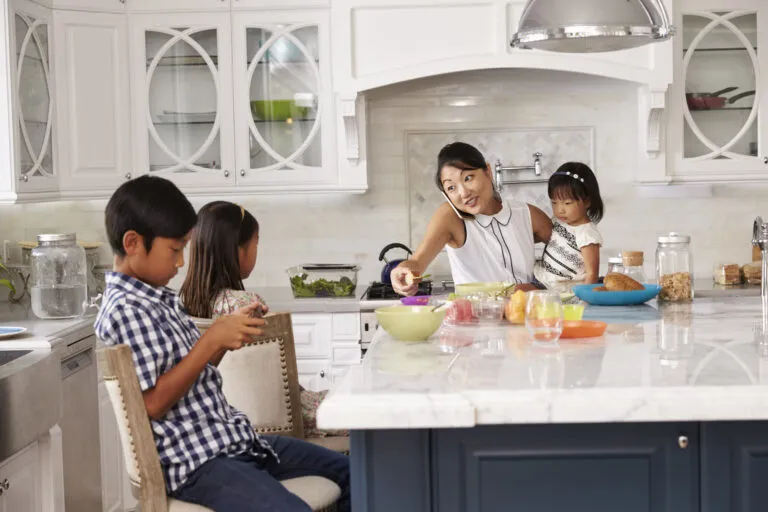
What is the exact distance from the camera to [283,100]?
4652mm

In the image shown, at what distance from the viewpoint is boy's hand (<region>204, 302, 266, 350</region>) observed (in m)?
2.18

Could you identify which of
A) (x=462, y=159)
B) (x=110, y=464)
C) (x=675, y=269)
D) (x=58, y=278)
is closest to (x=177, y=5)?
(x=58, y=278)

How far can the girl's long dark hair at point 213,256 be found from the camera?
116 inches

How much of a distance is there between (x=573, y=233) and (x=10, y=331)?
2.06m

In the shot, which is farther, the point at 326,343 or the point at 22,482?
the point at 326,343

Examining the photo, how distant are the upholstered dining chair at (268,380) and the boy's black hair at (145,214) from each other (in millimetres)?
416

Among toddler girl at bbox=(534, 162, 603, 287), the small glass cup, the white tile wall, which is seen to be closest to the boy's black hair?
the small glass cup

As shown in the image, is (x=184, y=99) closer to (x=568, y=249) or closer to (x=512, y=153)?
(x=512, y=153)

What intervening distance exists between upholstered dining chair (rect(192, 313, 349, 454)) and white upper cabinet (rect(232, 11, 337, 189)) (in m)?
2.00

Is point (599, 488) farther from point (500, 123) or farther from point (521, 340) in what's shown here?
point (500, 123)

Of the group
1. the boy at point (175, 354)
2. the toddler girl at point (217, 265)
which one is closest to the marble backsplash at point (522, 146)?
the toddler girl at point (217, 265)

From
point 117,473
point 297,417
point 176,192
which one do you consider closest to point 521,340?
point 297,417

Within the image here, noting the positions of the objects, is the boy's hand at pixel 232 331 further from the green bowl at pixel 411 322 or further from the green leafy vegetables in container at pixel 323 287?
the green leafy vegetables in container at pixel 323 287

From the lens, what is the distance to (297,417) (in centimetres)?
274
